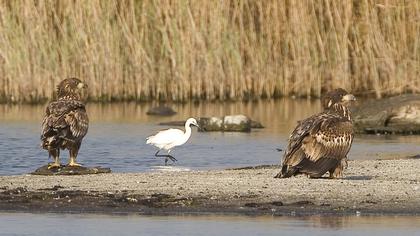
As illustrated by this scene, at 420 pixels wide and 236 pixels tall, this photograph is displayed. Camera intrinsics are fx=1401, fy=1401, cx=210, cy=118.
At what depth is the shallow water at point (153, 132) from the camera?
19.8m

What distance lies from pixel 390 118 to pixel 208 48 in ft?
23.9

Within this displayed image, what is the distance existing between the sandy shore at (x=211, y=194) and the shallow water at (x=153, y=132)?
316 centimetres

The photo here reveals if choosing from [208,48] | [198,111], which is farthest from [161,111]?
[208,48]

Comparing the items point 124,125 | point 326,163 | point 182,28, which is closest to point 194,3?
point 182,28

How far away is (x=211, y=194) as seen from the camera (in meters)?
14.0

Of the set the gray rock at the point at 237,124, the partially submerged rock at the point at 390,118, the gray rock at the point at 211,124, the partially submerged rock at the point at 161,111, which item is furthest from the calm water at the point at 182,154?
the partially submerged rock at the point at 390,118

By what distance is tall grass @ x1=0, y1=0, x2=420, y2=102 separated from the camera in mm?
30047

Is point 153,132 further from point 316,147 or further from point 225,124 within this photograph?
point 316,147

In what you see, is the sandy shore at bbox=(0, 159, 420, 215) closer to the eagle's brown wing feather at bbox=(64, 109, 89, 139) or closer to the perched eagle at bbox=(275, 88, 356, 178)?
the perched eagle at bbox=(275, 88, 356, 178)

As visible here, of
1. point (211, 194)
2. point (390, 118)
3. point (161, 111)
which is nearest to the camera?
point (211, 194)

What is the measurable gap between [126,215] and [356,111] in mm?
12451

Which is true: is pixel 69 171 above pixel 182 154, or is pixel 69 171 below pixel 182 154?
above

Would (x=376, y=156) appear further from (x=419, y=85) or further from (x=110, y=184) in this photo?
(x=419, y=85)

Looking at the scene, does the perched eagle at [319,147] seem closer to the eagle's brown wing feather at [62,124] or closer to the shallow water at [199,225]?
the shallow water at [199,225]
